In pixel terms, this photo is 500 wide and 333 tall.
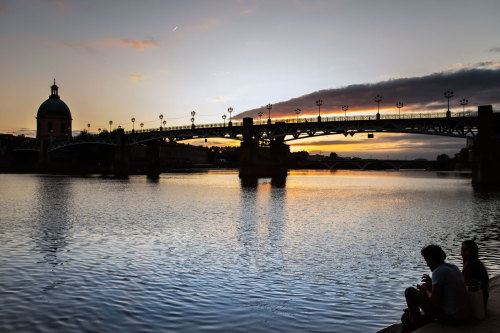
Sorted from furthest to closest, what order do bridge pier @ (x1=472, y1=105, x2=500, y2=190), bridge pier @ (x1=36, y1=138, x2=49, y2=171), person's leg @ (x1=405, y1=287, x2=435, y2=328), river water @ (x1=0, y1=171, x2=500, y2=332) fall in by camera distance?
1. bridge pier @ (x1=36, y1=138, x2=49, y2=171)
2. bridge pier @ (x1=472, y1=105, x2=500, y2=190)
3. river water @ (x1=0, y1=171, x2=500, y2=332)
4. person's leg @ (x1=405, y1=287, x2=435, y2=328)

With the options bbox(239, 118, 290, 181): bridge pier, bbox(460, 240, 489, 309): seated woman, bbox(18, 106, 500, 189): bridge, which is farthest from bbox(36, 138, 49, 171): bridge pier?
bbox(460, 240, 489, 309): seated woman

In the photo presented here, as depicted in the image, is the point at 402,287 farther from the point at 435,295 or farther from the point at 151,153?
the point at 151,153

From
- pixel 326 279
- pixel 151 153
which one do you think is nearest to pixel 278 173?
pixel 151 153

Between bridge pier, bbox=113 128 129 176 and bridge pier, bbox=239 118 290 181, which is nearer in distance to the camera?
bridge pier, bbox=239 118 290 181

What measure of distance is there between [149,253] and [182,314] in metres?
8.06

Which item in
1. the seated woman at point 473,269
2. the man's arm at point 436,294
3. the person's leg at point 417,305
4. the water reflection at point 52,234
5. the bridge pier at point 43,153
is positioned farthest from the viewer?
the bridge pier at point 43,153

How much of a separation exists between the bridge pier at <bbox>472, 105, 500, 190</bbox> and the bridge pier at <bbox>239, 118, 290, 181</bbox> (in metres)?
51.8

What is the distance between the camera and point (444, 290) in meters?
7.67

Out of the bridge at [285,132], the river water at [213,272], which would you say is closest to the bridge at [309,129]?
the bridge at [285,132]

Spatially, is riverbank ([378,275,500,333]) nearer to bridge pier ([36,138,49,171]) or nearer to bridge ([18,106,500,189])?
bridge ([18,106,500,189])

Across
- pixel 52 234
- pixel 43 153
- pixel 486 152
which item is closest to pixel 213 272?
pixel 52 234

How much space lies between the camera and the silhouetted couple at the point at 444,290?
24.9 ft

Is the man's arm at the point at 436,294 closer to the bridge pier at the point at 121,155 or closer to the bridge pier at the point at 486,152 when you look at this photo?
the bridge pier at the point at 486,152

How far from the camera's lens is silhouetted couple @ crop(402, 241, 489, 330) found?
7578 millimetres
